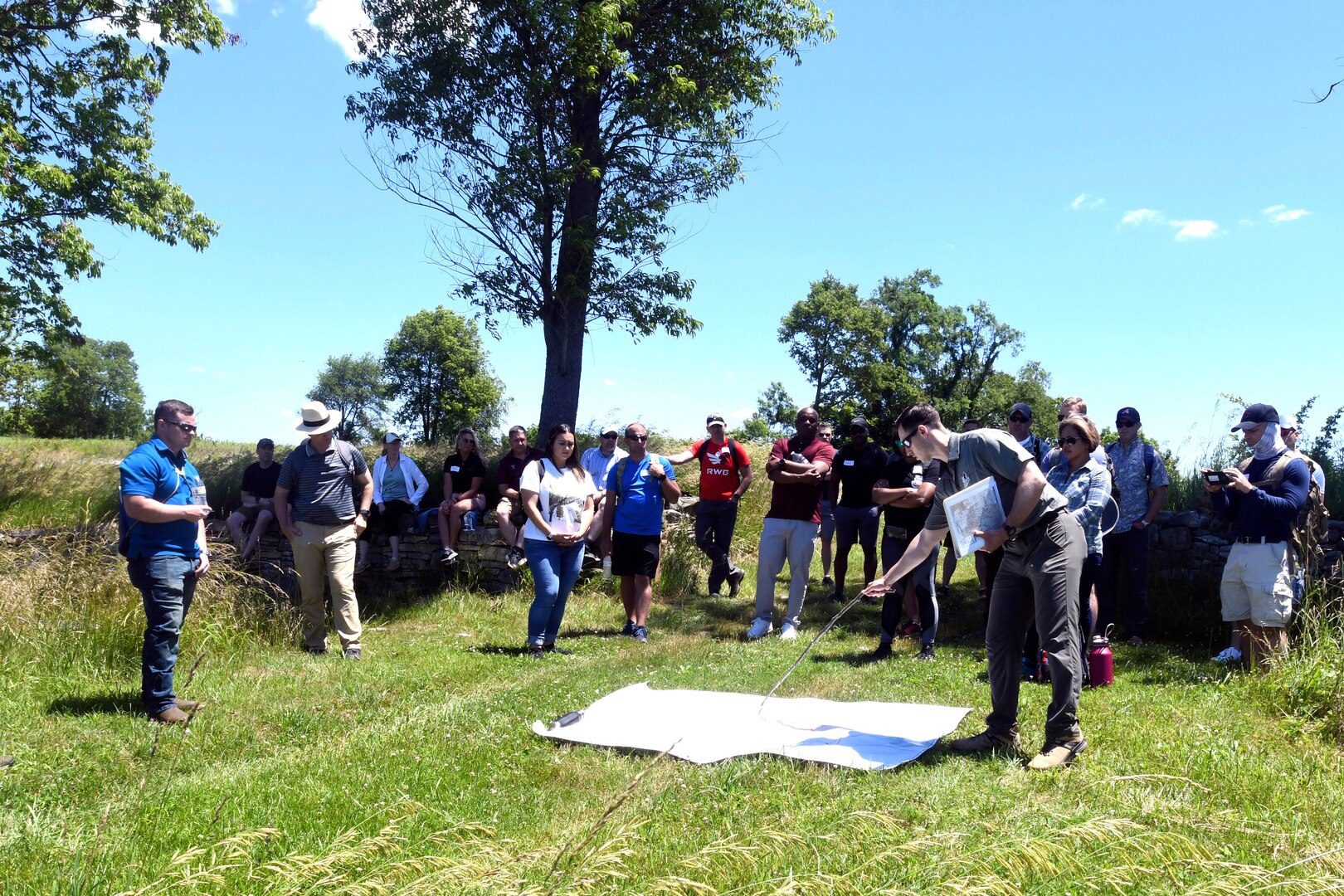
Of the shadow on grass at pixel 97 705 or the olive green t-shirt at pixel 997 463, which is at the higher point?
the olive green t-shirt at pixel 997 463

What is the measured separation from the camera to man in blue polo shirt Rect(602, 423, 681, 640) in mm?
7941

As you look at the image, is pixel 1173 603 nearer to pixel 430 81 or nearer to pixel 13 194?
pixel 430 81

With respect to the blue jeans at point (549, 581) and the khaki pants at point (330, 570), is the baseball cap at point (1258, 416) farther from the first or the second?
the khaki pants at point (330, 570)

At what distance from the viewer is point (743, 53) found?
1295cm

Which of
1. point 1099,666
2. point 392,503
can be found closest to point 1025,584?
point 1099,666

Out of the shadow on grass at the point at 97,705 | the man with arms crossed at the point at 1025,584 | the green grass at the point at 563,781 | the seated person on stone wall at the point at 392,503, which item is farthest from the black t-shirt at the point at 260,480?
the man with arms crossed at the point at 1025,584

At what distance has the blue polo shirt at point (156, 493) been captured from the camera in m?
5.21

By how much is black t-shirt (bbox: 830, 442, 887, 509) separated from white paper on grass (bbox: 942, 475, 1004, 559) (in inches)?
165

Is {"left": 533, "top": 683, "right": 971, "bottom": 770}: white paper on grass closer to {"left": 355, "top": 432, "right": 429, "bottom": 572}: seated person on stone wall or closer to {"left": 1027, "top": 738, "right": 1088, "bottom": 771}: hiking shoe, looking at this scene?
{"left": 1027, "top": 738, "right": 1088, "bottom": 771}: hiking shoe

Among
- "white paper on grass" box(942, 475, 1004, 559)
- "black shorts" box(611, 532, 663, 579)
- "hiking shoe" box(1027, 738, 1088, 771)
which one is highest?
"white paper on grass" box(942, 475, 1004, 559)

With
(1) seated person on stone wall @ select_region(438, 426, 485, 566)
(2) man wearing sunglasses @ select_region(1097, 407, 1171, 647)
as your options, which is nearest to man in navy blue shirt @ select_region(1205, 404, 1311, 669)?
(2) man wearing sunglasses @ select_region(1097, 407, 1171, 647)

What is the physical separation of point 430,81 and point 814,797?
1148 centimetres

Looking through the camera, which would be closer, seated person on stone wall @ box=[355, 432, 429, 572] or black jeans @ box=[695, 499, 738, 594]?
black jeans @ box=[695, 499, 738, 594]

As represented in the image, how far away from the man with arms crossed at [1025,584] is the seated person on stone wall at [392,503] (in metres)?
7.81
